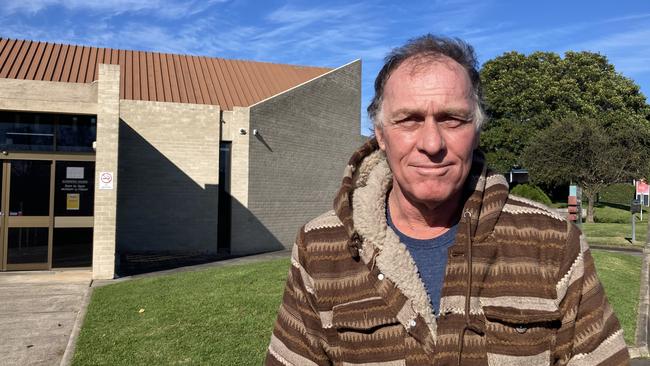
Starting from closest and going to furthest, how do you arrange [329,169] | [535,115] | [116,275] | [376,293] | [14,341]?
[376,293] → [14,341] → [116,275] → [329,169] → [535,115]

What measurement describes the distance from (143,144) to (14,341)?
35.8 feet

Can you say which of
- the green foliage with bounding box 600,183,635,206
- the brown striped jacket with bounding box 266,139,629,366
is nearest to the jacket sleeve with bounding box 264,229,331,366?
the brown striped jacket with bounding box 266,139,629,366

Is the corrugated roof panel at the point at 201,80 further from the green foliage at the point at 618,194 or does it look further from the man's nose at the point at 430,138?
the green foliage at the point at 618,194

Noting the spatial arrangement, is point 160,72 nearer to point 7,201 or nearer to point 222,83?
point 222,83

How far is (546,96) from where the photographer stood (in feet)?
119

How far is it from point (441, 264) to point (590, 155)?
30.3m

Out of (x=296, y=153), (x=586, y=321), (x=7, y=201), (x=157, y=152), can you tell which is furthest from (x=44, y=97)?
(x=586, y=321)

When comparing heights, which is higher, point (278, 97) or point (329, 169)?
point (278, 97)

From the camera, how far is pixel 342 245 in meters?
1.84

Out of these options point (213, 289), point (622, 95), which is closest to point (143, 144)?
point (213, 289)

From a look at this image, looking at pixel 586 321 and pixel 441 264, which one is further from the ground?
pixel 441 264

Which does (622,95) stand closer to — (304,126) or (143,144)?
(304,126)

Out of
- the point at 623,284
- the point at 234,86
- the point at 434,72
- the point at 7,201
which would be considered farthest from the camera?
the point at 234,86

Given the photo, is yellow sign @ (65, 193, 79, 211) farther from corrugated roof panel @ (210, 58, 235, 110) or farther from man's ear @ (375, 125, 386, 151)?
man's ear @ (375, 125, 386, 151)
